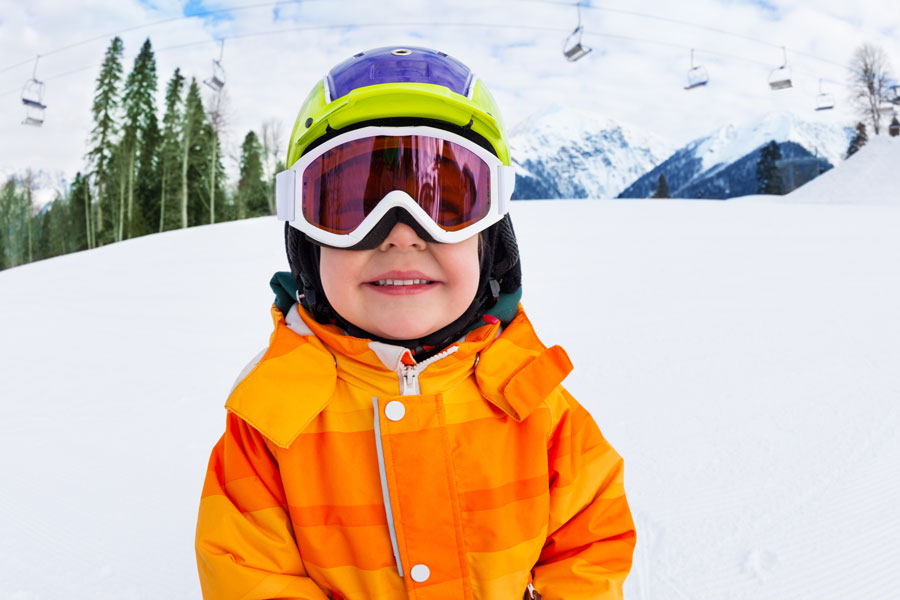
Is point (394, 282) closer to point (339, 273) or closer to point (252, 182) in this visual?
point (339, 273)

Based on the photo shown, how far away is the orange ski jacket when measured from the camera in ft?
3.77

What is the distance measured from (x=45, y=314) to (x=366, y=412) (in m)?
5.62

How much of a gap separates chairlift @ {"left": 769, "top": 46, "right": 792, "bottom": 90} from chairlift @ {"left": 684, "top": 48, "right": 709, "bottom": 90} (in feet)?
6.59

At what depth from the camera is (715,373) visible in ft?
11.3

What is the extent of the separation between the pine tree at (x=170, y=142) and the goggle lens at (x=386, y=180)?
1216 inches

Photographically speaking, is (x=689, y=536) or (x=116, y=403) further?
(x=116, y=403)

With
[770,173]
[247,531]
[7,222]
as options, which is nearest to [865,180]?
[770,173]

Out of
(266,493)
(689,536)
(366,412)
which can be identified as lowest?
(689,536)

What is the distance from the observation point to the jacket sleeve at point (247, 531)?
1.13m

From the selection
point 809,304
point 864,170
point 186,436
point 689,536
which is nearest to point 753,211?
point 809,304

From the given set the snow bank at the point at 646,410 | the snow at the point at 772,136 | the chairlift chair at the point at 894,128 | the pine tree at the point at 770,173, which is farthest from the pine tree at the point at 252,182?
the snow at the point at 772,136

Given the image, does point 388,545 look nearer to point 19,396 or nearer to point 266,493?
point 266,493

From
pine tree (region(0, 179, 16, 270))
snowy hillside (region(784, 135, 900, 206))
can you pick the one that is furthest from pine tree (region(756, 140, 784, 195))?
pine tree (region(0, 179, 16, 270))

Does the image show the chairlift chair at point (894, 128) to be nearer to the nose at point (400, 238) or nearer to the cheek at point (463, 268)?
the cheek at point (463, 268)
